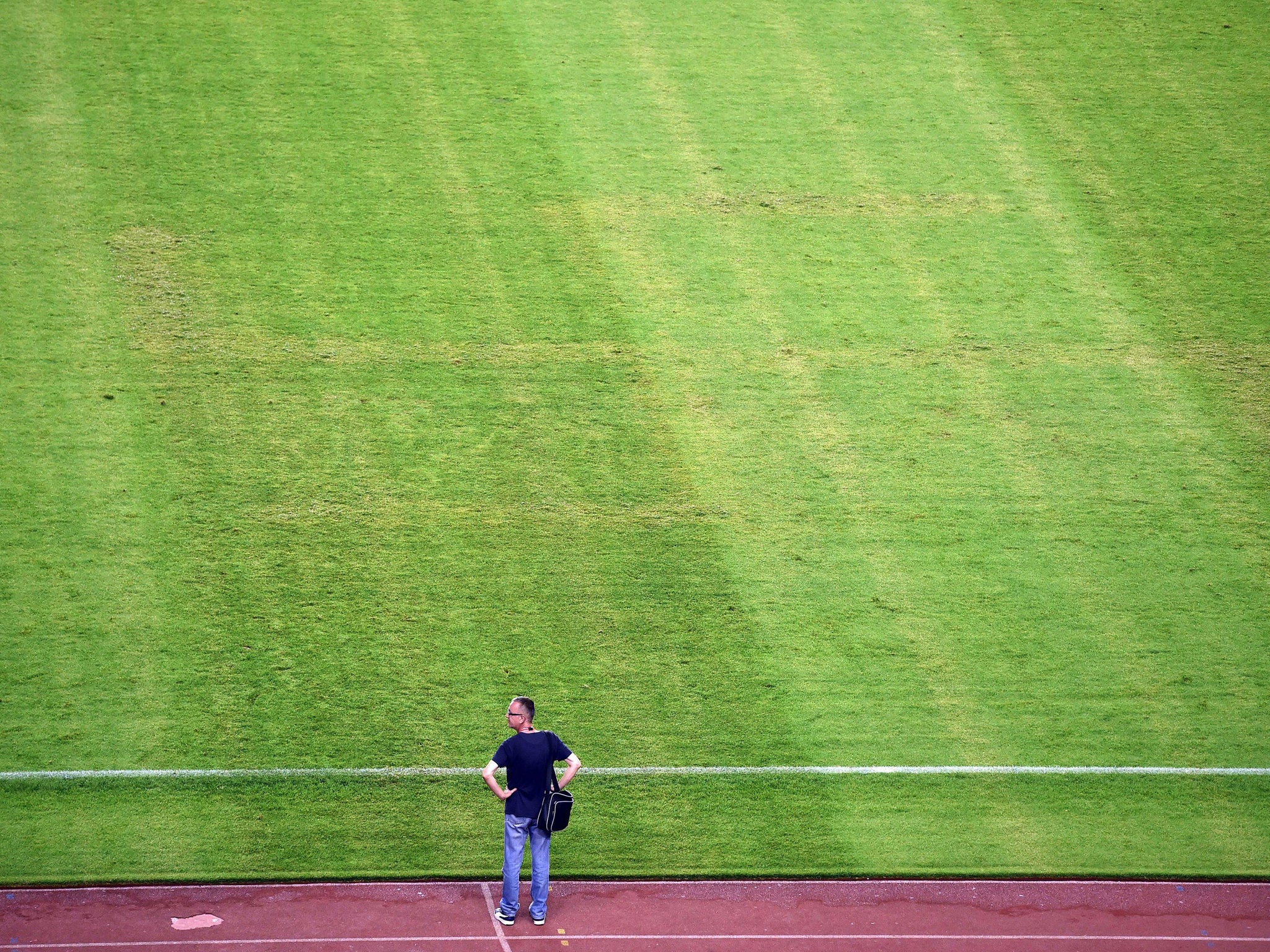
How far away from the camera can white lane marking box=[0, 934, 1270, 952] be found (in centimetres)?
921

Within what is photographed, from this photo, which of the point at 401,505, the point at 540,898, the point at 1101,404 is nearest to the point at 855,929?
the point at 540,898

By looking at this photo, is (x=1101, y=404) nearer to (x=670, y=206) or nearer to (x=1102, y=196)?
(x=1102, y=196)

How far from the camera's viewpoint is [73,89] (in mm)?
18062

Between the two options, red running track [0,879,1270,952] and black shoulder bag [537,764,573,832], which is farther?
red running track [0,879,1270,952]

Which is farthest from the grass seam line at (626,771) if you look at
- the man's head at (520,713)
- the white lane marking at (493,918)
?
the man's head at (520,713)

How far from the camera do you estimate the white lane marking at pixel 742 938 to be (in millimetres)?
9211

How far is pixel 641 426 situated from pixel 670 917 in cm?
598

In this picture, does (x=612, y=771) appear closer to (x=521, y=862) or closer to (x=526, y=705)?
(x=521, y=862)

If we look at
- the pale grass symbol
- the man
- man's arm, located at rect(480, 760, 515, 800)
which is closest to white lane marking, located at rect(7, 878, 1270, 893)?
the pale grass symbol

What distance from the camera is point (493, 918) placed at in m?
9.53

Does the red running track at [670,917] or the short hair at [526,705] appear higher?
the short hair at [526,705]

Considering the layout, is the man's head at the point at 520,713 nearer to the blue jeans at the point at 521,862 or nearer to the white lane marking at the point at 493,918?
the blue jeans at the point at 521,862

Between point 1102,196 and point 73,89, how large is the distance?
13328 millimetres

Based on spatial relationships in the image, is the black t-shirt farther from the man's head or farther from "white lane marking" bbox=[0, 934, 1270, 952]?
"white lane marking" bbox=[0, 934, 1270, 952]
